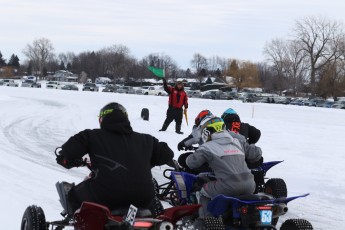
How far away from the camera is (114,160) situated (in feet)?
13.8

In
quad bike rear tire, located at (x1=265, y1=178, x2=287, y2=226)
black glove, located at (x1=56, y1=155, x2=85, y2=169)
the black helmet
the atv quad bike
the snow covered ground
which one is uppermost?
the black helmet

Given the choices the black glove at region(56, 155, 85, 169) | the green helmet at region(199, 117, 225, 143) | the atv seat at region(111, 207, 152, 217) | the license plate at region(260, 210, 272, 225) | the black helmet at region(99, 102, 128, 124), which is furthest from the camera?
the green helmet at region(199, 117, 225, 143)

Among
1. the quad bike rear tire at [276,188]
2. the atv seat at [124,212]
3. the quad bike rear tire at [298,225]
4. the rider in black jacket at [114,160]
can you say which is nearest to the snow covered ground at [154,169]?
the quad bike rear tire at [276,188]

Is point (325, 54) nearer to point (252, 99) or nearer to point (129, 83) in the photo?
point (252, 99)

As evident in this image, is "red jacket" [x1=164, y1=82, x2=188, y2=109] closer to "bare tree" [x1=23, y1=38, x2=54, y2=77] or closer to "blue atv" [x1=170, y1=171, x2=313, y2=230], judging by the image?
"blue atv" [x1=170, y1=171, x2=313, y2=230]

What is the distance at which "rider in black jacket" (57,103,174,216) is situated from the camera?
4164mm

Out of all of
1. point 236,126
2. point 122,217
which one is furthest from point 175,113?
point 122,217

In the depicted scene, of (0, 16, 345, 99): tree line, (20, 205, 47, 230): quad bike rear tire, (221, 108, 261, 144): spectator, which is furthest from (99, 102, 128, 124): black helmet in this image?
(0, 16, 345, 99): tree line

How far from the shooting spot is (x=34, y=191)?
Result: 7.87 m

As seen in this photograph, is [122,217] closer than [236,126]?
Yes

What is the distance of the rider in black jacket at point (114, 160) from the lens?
13.7ft

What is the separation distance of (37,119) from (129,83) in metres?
90.8

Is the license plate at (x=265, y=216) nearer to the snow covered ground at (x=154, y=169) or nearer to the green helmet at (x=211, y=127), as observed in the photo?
the green helmet at (x=211, y=127)

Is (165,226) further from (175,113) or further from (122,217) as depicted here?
(175,113)
